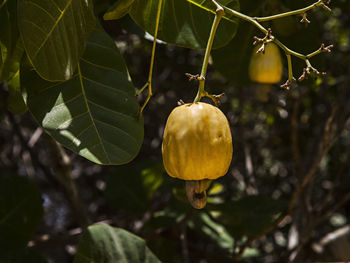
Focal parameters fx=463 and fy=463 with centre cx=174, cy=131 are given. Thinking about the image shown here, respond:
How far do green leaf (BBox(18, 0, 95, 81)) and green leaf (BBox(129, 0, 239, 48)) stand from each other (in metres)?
0.16

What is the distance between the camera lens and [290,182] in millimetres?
2609

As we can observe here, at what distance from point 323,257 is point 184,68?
1.09 metres

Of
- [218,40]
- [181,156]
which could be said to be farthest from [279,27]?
[181,156]

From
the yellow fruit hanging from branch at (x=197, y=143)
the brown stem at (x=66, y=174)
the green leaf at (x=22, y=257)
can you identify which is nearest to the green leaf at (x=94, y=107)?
the yellow fruit hanging from branch at (x=197, y=143)

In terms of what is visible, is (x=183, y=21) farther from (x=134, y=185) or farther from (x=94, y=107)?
(x=134, y=185)

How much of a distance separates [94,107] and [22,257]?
59 cm

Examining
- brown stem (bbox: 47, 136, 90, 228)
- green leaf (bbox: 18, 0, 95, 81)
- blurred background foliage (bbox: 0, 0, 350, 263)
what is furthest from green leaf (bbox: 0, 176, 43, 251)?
green leaf (bbox: 18, 0, 95, 81)

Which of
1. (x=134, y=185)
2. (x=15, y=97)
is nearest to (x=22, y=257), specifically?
(x=15, y=97)

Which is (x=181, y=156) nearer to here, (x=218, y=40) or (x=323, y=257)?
(x=218, y=40)

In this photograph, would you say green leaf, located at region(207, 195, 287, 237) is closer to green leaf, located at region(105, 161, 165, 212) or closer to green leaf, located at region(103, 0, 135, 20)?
green leaf, located at region(105, 161, 165, 212)

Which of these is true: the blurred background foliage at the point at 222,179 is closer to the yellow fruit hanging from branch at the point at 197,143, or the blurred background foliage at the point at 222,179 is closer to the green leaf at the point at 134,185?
the green leaf at the point at 134,185

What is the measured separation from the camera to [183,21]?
1.10m

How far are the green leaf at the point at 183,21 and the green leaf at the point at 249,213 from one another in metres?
0.69

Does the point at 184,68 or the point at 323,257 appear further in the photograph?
the point at 184,68
